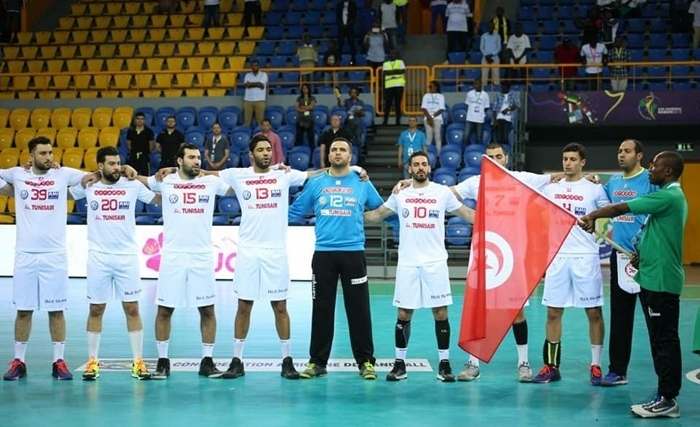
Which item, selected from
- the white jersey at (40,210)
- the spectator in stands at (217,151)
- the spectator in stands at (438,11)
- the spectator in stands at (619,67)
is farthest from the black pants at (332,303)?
the spectator in stands at (438,11)

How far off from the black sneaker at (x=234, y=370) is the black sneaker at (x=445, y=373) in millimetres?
2064

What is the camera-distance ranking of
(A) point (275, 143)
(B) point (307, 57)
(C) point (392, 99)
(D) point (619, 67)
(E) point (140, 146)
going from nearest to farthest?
(A) point (275, 143) → (E) point (140, 146) → (D) point (619, 67) → (C) point (392, 99) → (B) point (307, 57)

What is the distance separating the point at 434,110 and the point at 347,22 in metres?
4.86

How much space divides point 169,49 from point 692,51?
13971mm

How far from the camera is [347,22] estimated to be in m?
25.4

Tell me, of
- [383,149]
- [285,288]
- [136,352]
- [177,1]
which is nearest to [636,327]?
[285,288]

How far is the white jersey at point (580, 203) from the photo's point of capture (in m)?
9.84

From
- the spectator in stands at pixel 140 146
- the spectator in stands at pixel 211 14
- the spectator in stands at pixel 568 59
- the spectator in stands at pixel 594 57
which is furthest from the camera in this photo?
the spectator in stands at pixel 211 14

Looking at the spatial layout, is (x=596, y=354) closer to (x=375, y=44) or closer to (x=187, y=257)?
(x=187, y=257)

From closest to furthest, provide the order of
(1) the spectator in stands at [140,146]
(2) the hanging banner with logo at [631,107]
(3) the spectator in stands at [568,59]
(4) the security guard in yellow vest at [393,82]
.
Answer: (1) the spectator in stands at [140,146]
(2) the hanging banner with logo at [631,107]
(4) the security guard in yellow vest at [393,82]
(3) the spectator in stands at [568,59]

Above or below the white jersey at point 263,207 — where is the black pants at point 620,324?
below

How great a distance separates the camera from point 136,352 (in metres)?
10.1

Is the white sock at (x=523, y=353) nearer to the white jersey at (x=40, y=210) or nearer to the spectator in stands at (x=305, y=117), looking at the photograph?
the white jersey at (x=40, y=210)

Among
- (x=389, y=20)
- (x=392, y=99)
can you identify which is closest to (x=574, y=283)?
(x=392, y=99)
